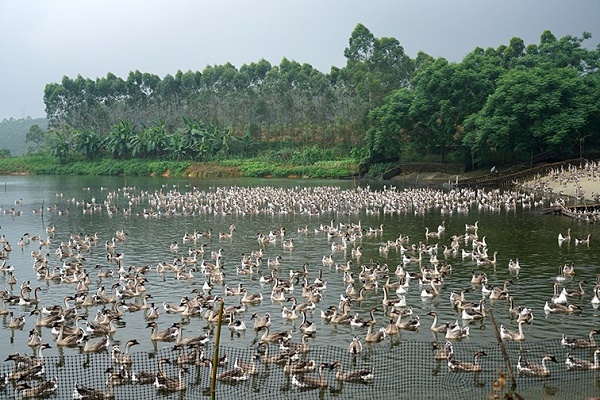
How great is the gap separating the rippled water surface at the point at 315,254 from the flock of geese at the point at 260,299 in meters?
0.20

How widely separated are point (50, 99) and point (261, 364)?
13572 cm

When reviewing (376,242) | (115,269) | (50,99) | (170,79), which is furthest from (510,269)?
(50,99)

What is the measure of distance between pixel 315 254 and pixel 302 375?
59.2 feet

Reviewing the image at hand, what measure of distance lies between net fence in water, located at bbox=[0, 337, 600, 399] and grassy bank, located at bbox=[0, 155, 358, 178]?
70.2m

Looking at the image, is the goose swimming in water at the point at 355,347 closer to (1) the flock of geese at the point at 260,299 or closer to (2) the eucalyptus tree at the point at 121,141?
(1) the flock of geese at the point at 260,299

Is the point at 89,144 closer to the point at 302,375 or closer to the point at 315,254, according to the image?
the point at 315,254

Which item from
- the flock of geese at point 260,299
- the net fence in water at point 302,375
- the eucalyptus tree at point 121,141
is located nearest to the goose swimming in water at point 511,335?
the flock of geese at point 260,299

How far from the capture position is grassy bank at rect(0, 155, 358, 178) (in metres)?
93.4

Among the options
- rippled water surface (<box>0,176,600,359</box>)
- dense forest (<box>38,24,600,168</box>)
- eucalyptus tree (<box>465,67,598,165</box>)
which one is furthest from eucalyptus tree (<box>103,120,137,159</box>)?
eucalyptus tree (<box>465,67,598,165</box>)

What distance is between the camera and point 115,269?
31.6 meters

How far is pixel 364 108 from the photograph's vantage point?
98875 mm

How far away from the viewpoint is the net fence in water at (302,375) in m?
16.5

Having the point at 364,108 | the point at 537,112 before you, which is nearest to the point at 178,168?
the point at 364,108

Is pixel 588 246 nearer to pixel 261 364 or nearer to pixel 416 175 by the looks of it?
pixel 261 364
